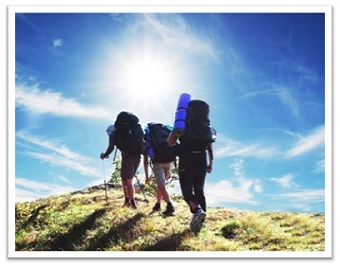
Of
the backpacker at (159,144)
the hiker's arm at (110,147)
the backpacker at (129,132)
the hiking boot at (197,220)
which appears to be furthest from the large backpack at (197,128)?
the hiker's arm at (110,147)

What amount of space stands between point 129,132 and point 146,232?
2153mm

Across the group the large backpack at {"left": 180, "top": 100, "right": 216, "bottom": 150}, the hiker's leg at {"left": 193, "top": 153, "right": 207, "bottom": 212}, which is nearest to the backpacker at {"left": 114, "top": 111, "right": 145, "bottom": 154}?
the large backpack at {"left": 180, "top": 100, "right": 216, "bottom": 150}

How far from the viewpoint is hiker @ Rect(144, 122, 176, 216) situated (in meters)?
7.93

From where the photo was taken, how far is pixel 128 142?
→ 26.1 feet

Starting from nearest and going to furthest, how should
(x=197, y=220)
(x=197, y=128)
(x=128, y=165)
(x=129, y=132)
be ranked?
1. (x=197, y=220)
2. (x=197, y=128)
3. (x=129, y=132)
4. (x=128, y=165)

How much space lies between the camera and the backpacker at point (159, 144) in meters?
7.95

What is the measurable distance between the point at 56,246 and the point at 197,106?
315cm

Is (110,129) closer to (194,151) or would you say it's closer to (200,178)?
(194,151)

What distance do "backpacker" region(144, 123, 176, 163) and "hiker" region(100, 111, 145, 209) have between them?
0.17 metres

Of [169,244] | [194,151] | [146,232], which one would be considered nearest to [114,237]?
[146,232]

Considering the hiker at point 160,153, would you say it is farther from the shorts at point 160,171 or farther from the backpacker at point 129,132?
the backpacker at point 129,132

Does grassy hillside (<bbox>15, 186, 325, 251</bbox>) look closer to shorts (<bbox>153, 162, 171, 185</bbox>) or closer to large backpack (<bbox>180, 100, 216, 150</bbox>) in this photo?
shorts (<bbox>153, 162, 171, 185</bbox>)

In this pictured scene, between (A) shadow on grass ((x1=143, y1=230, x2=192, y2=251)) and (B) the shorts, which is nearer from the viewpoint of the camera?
(A) shadow on grass ((x1=143, y1=230, x2=192, y2=251))
